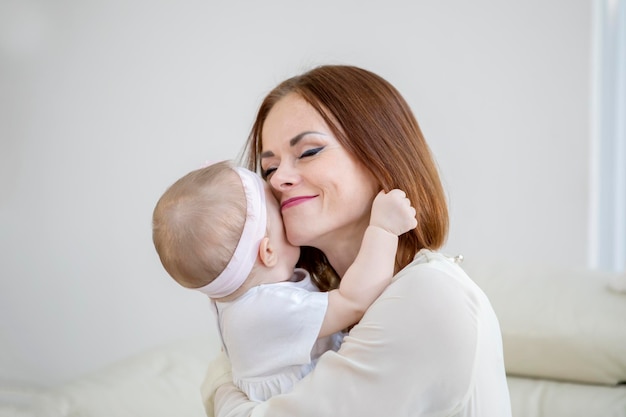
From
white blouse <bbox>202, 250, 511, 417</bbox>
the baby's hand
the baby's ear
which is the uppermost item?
the baby's hand

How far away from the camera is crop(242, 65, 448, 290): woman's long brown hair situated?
153cm

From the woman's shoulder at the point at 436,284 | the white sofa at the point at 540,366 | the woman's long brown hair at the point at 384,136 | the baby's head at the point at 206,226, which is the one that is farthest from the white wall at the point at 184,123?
the woman's shoulder at the point at 436,284

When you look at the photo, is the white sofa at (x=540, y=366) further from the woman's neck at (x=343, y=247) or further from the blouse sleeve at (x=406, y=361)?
the blouse sleeve at (x=406, y=361)

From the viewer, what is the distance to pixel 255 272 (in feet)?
4.84

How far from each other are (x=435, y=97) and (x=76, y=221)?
82.0 inches

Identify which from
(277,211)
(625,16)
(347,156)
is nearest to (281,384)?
(277,211)

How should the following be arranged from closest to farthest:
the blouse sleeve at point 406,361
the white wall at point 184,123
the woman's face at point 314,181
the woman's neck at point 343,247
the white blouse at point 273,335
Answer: the blouse sleeve at point 406,361, the white blouse at point 273,335, the woman's face at point 314,181, the woman's neck at point 343,247, the white wall at point 184,123

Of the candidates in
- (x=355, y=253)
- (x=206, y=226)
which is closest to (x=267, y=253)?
(x=206, y=226)

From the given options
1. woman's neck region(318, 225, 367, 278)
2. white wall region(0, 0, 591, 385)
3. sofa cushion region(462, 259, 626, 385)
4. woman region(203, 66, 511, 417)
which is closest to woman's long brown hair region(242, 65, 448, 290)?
woman region(203, 66, 511, 417)

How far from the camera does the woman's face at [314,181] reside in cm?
151

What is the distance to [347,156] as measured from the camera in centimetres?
154

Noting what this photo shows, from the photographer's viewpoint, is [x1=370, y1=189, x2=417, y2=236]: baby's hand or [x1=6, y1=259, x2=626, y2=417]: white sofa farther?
[x1=6, y1=259, x2=626, y2=417]: white sofa

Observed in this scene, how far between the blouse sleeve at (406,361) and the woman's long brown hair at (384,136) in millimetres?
291

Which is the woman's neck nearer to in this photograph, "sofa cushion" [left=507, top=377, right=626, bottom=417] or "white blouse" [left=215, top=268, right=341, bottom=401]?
"white blouse" [left=215, top=268, right=341, bottom=401]
